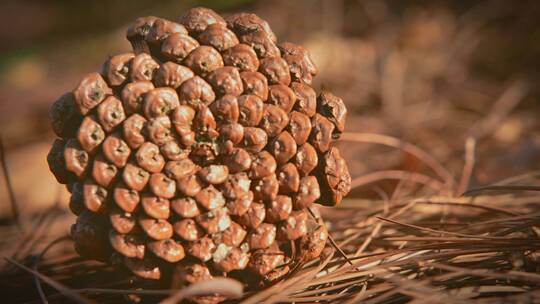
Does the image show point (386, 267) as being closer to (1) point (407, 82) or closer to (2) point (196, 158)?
(2) point (196, 158)

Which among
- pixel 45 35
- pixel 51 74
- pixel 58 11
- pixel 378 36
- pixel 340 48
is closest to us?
pixel 378 36

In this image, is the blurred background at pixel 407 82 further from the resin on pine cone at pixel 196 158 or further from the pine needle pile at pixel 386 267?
the resin on pine cone at pixel 196 158

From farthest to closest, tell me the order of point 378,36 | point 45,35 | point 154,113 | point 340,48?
point 45,35
point 340,48
point 378,36
point 154,113

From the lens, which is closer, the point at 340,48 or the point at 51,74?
the point at 340,48

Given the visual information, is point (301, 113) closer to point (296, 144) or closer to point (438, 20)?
point (296, 144)

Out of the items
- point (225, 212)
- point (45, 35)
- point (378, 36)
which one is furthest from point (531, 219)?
point (45, 35)

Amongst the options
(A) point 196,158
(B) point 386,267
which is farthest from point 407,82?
(A) point 196,158

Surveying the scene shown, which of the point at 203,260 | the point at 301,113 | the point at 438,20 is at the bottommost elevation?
the point at 203,260
